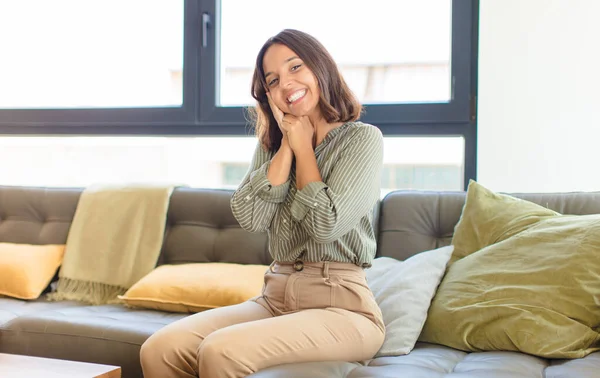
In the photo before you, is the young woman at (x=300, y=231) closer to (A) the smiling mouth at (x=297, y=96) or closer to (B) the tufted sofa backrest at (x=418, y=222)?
(A) the smiling mouth at (x=297, y=96)

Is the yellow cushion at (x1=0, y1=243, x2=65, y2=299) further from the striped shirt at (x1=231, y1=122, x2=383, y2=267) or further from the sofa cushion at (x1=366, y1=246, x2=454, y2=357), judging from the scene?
the sofa cushion at (x1=366, y1=246, x2=454, y2=357)

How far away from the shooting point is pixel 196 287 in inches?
93.7

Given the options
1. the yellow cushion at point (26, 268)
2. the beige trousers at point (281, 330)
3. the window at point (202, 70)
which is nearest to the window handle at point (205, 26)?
the window at point (202, 70)

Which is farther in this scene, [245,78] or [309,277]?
[245,78]

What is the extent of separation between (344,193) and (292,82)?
1.20ft

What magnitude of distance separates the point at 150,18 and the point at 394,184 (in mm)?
1442

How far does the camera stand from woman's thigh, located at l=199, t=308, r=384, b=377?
5.09ft

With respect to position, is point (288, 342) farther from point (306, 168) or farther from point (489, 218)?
point (489, 218)

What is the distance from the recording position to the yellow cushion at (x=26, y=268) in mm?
2674

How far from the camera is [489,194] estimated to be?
7.16 feet

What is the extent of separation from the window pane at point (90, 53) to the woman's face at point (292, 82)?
1.49m

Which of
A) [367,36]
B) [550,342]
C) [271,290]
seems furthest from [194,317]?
[367,36]

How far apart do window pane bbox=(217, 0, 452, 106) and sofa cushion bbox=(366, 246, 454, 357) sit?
1014 mm

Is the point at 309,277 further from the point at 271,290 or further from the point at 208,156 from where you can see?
the point at 208,156
